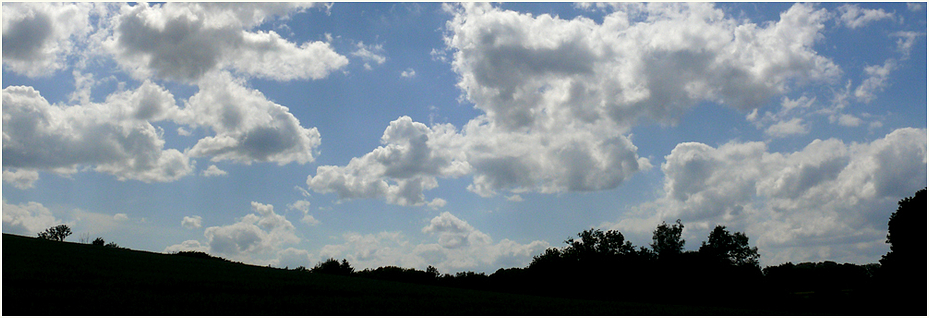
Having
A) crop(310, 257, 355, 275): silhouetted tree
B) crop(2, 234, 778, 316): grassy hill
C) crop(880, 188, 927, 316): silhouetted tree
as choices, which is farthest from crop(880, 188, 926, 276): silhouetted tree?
crop(310, 257, 355, 275): silhouetted tree

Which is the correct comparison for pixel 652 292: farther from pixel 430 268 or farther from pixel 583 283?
pixel 430 268

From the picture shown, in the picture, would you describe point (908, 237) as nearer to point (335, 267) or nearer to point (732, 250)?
point (732, 250)

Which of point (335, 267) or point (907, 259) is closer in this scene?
point (907, 259)

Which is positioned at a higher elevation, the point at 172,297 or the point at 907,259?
the point at 907,259

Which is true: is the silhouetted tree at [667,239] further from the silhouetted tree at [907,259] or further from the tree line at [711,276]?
the silhouetted tree at [907,259]

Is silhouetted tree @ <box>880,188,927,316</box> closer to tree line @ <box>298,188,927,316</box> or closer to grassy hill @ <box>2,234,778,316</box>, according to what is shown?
tree line @ <box>298,188,927,316</box>

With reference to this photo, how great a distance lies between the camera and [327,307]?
22.1 meters

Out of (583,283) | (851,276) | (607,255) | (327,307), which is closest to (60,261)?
(327,307)

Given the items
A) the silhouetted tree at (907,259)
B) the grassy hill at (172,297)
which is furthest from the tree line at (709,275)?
the grassy hill at (172,297)

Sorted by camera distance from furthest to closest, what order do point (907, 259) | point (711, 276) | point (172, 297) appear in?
1. point (711, 276)
2. point (907, 259)
3. point (172, 297)

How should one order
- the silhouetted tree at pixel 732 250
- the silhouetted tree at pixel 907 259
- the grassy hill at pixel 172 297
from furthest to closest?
the silhouetted tree at pixel 732 250
the silhouetted tree at pixel 907 259
the grassy hill at pixel 172 297

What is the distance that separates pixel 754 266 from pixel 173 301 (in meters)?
98.1

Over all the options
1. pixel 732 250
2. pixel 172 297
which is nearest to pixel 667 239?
pixel 732 250

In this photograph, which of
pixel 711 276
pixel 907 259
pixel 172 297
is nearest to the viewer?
pixel 172 297
